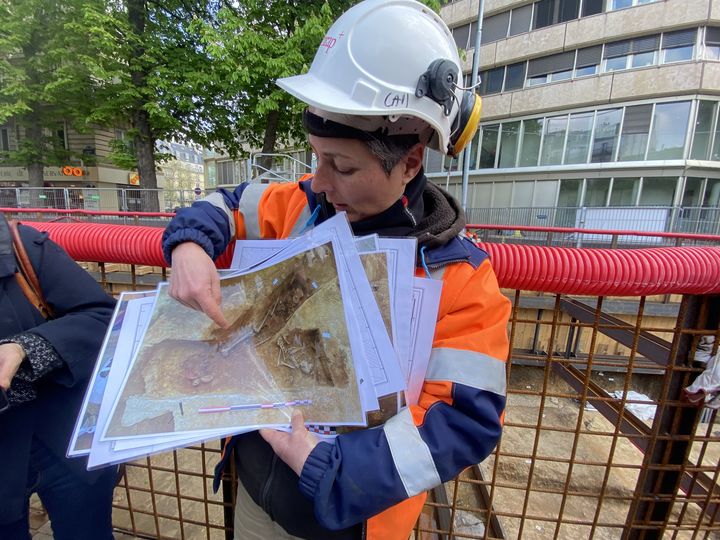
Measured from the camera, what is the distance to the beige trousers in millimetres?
1155

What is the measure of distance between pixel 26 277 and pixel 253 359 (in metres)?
0.95

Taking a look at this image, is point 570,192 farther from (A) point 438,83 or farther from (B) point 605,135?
(A) point 438,83

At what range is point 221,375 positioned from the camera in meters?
0.91

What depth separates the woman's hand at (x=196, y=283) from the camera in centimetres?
89

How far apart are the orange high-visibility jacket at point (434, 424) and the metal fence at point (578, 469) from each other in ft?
1.94

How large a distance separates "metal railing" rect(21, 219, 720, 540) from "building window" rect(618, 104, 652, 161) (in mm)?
13166

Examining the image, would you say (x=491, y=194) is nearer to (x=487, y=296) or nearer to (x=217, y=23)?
(x=217, y=23)

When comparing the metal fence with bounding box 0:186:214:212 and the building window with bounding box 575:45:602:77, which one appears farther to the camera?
the building window with bounding box 575:45:602:77

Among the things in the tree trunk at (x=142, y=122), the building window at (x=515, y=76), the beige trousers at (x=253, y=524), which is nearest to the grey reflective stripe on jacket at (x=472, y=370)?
the beige trousers at (x=253, y=524)

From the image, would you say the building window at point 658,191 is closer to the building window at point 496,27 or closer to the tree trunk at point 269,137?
the building window at point 496,27

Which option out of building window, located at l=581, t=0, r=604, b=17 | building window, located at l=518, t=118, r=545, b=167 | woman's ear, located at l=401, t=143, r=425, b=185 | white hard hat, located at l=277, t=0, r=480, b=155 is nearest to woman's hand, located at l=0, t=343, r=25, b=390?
white hard hat, located at l=277, t=0, r=480, b=155

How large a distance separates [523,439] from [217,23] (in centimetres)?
1458

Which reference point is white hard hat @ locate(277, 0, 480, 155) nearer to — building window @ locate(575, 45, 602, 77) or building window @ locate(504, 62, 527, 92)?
building window @ locate(575, 45, 602, 77)

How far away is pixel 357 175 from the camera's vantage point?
0.91 meters
